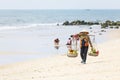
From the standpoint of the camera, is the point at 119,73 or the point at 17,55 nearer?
the point at 119,73

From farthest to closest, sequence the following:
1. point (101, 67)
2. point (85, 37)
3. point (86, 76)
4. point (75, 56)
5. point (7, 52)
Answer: point (7, 52), point (75, 56), point (85, 37), point (101, 67), point (86, 76)

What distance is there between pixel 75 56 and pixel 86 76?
260 inches

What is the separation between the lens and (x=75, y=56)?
20.0 metres

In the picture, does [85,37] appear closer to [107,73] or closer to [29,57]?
[107,73]

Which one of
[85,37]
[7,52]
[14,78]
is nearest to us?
[14,78]

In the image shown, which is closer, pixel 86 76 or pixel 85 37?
pixel 86 76

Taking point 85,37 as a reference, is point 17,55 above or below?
below

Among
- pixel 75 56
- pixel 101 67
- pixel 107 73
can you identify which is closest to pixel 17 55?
pixel 75 56

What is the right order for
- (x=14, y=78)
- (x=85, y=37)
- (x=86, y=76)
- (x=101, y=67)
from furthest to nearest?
(x=85, y=37), (x=101, y=67), (x=14, y=78), (x=86, y=76)

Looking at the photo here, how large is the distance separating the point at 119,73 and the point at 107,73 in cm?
41

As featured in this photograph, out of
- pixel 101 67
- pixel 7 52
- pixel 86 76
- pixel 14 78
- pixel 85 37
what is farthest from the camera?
pixel 7 52

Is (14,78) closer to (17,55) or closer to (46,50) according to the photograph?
(17,55)

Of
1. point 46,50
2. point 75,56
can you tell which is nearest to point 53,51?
point 46,50

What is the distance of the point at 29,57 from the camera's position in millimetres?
24031
